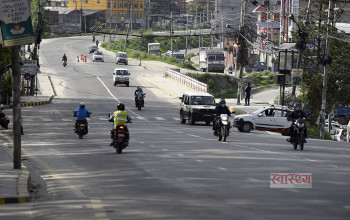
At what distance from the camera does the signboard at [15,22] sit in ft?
53.6

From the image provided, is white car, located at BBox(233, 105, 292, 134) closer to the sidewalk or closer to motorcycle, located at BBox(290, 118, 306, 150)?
motorcycle, located at BBox(290, 118, 306, 150)

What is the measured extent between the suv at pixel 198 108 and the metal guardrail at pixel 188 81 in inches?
940

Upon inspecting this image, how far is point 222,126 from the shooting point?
28203 mm

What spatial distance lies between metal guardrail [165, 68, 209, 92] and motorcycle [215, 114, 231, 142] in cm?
3566

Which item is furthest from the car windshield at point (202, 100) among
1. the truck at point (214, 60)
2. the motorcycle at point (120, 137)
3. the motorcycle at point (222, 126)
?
the truck at point (214, 60)

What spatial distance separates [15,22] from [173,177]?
209 inches

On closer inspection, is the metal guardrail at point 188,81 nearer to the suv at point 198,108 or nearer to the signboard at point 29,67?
the signboard at point 29,67

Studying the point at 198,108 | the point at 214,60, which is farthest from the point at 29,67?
the point at 214,60

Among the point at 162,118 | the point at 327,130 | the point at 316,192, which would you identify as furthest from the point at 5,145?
the point at 327,130

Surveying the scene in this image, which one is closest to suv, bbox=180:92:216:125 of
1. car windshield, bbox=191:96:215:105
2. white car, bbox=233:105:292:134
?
car windshield, bbox=191:96:215:105

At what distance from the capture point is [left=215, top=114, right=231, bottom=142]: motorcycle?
27.8 metres

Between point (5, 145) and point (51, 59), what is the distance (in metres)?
84.3

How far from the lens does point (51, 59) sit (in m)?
108

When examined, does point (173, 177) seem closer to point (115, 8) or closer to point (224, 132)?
point (224, 132)
